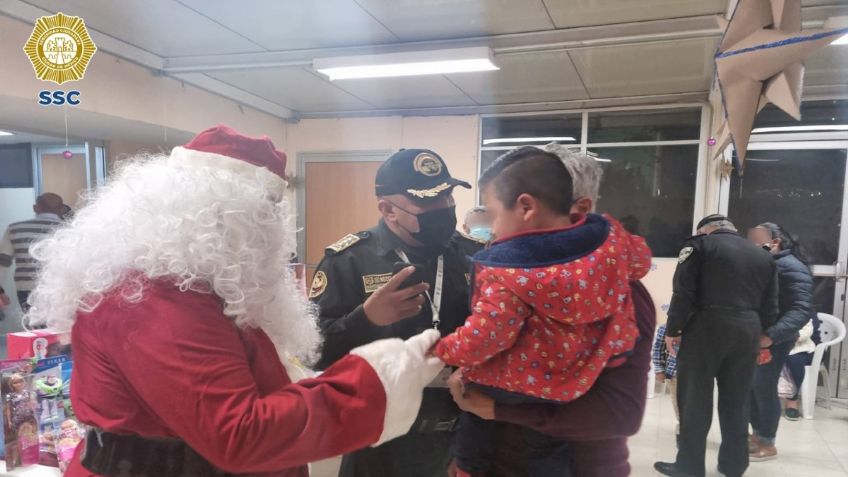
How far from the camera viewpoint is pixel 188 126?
253 centimetres

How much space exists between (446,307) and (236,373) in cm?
70

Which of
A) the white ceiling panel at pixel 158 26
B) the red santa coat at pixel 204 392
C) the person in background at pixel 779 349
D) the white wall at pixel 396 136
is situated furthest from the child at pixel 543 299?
the person in background at pixel 779 349

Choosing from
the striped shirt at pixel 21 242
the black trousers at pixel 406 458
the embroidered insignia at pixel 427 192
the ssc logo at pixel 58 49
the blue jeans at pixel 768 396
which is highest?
the ssc logo at pixel 58 49

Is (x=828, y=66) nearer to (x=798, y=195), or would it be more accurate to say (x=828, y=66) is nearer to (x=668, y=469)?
(x=798, y=195)

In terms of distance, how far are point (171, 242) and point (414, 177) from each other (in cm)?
65

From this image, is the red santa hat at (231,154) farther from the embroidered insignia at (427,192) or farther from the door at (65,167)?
the door at (65,167)

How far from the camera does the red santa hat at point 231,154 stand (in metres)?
0.87

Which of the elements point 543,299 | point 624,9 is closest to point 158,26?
point 624,9

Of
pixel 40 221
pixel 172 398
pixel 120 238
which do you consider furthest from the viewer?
pixel 40 221

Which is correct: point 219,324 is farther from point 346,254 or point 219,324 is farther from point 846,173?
point 846,173

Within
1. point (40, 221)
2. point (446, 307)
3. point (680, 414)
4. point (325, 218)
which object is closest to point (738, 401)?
point (680, 414)

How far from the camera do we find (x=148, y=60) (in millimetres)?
3084

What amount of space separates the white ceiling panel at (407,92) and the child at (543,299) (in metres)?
2.88

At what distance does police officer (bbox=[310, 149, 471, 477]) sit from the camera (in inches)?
49.3
